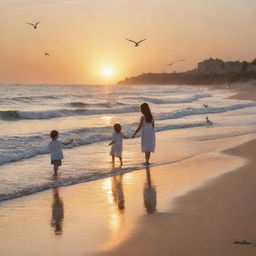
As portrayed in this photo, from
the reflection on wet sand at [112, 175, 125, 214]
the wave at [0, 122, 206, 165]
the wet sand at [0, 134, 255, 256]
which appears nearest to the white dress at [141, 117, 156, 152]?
the wet sand at [0, 134, 255, 256]

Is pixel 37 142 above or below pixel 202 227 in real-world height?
above

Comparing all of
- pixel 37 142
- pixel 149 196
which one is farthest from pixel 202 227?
pixel 37 142

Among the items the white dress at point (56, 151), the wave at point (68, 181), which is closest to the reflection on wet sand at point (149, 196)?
the wave at point (68, 181)

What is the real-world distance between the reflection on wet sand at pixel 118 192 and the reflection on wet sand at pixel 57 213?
89cm

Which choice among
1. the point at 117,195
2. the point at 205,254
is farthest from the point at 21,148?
the point at 205,254

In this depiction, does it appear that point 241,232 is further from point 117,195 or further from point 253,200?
point 117,195

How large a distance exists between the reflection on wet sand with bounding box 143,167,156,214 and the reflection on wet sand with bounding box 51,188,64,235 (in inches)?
51.0

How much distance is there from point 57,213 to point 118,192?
1754 mm

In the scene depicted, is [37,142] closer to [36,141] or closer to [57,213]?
[36,141]

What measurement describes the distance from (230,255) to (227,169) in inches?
242

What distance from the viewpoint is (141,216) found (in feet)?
24.0

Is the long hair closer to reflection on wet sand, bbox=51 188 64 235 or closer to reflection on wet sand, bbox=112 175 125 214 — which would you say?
reflection on wet sand, bbox=112 175 125 214

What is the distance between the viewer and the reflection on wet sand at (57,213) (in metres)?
6.84

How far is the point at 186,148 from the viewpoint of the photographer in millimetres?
16094
